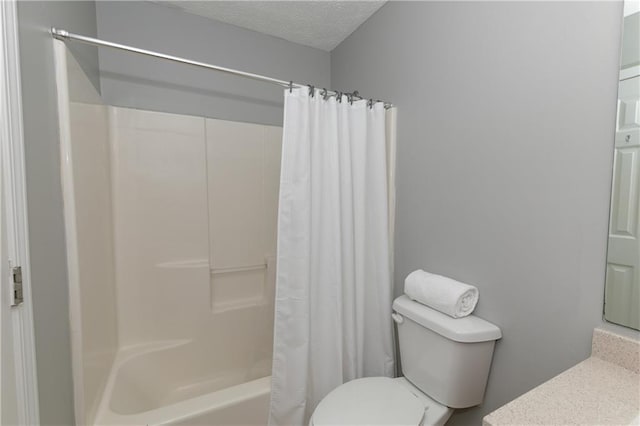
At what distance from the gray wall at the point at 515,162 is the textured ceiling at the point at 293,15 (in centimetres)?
35

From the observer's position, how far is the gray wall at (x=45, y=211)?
2.65 feet

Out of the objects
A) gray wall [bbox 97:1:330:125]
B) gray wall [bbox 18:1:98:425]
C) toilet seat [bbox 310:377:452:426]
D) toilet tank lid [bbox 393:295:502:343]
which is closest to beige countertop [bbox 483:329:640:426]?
toilet tank lid [bbox 393:295:502:343]

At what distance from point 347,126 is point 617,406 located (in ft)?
4.17

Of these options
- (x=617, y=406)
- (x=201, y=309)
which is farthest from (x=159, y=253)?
(x=617, y=406)

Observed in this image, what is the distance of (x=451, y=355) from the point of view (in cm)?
106

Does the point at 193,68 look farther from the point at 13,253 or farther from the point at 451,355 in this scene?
the point at 451,355

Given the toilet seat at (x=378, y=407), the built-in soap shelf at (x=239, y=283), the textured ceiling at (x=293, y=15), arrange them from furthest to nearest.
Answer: the built-in soap shelf at (x=239, y=283) → the textured ceiling at (x=293, y=15) → the toilet seat at (x=378, y=407)

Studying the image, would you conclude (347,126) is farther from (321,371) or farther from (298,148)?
(321,371)

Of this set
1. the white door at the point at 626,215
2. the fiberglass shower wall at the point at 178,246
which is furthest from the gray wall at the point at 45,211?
the white door at the point at 626,215

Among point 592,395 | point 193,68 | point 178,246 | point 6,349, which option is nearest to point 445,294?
point 592,395

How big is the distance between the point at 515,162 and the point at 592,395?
706 millimetres

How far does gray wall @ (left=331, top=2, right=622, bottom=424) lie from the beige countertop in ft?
0.21

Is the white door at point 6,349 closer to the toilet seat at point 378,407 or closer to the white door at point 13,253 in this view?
the white door at point 13,253

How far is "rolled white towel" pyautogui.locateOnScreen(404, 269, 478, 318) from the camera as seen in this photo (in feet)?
3.65
